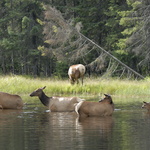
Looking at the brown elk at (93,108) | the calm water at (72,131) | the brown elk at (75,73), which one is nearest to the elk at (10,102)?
the calm water at (72,131)

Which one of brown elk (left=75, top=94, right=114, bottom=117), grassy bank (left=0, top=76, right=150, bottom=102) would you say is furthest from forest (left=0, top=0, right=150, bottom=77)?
brown elk (left=75, top=94, right=114, bottom=117)

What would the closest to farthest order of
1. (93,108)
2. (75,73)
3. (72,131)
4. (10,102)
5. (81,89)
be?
(72,131), (93,108), (10,102), (81,89), (75,73)

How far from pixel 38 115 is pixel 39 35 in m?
33.2

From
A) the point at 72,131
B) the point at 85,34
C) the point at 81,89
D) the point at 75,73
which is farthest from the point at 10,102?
the point at 85,34

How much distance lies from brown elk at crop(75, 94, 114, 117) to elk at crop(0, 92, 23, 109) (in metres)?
3.67

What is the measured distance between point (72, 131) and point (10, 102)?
7159 mm

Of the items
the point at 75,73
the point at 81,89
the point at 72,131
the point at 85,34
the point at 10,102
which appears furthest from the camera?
the point at 85,34

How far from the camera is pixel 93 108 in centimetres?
1528

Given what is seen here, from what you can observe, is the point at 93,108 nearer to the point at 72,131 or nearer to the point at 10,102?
the point at 72,131

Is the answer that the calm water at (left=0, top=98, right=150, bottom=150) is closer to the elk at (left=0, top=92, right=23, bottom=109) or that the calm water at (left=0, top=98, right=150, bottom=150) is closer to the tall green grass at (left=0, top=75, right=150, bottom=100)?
the elk at (left=0, top=92, right=23, bottom=109)

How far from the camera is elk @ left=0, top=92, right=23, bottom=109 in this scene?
722 inches

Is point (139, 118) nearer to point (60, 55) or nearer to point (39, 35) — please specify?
point (60, 55)

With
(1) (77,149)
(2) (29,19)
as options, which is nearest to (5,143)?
(1) (77,149)

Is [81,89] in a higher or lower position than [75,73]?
lower
